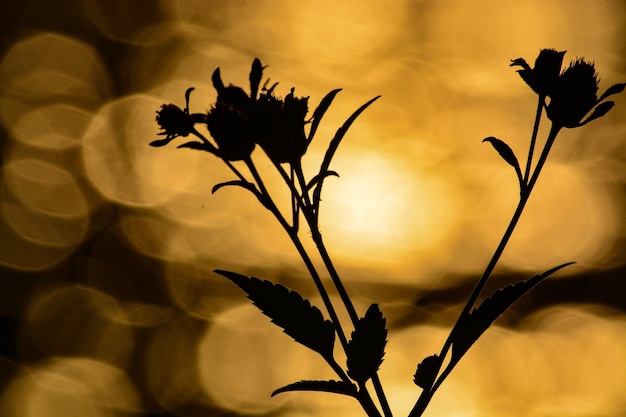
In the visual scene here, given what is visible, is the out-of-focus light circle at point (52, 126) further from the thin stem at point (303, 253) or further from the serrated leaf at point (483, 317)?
the serrated leaf at point (483, 317)

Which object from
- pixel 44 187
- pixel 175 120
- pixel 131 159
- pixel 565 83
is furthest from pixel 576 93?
pixel 44 187

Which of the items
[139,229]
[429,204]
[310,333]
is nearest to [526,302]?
[429,204]

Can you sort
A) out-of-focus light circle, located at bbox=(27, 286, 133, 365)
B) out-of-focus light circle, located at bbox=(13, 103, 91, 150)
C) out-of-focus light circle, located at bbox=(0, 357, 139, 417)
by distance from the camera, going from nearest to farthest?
1. out-of-focus light circle, located at bbox=(0, 357, 139, 417)
2. out-of-focus light circle, located at bbox=(27, 286, 133, 365)
3. out-of-focus light circle, located at bbox=(13, 103, 91, 150)

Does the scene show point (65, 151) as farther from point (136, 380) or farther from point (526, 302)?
point (526, 302)

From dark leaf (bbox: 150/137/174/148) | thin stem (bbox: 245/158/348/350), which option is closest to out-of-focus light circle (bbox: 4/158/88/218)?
dark leaf (bbox: 150/137/174/148)

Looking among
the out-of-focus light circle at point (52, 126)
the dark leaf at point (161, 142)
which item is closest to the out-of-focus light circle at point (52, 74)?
the out-of-focus light circle at point (52, 126)

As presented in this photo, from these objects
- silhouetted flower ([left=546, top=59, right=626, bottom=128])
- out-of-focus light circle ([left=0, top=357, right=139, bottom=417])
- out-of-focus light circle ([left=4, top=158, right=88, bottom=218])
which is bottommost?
out-of-focus light circle ([left=0, top=357, right=139, bottom=417])

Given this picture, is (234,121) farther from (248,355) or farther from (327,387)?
(248,355)

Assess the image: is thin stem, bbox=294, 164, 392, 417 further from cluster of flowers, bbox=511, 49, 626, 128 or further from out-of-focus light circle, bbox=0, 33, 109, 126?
out-of-focus light circle, bbox=0, 33, 109, 126
